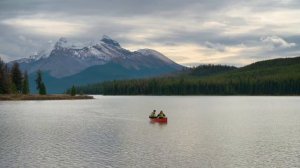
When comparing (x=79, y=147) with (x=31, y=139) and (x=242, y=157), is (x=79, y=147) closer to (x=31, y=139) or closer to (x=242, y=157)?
(x=31, y=139)

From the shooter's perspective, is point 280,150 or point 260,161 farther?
point 280,150

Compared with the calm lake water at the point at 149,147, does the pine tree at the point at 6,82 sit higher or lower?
higher

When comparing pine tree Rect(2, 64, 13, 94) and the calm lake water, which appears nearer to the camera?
A: the calm lake water

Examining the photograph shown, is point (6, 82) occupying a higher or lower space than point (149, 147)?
higher

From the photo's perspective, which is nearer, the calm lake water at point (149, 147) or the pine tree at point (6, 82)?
the calm lake water at point (149, 147)

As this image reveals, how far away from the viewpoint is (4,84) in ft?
606

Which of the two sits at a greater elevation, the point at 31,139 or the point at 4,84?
the point at 4,84

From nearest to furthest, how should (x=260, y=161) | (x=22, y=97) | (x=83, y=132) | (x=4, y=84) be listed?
(x=260, y=161), (x=83, y=132), (x=4, y=84), (x=22, y=97)

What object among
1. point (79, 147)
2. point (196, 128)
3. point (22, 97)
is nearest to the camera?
point (79, 147)

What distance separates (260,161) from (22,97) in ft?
543

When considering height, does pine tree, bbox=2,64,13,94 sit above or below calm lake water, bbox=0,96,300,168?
above

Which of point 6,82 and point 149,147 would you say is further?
point 6,82

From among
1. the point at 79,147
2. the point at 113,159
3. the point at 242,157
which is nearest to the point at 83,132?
the point at 79,147

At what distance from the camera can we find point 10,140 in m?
63.5
